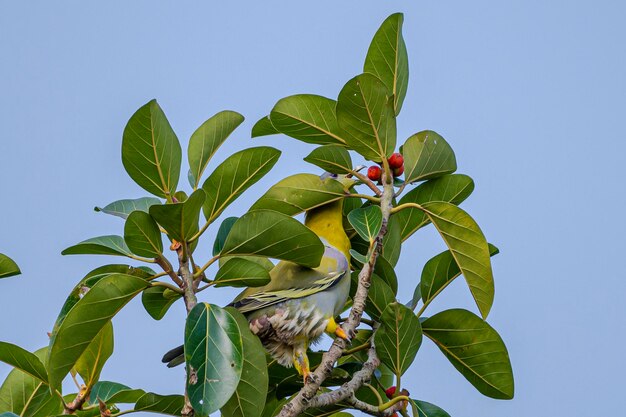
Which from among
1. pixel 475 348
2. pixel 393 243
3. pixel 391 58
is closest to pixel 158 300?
pixel 393 243

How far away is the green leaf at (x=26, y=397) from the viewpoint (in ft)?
11.7

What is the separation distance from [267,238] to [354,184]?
89cm

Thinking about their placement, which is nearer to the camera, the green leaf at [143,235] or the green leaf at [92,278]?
the green leaf at [143,235]

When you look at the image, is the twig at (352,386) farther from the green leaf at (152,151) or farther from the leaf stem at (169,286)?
the green leaf at (152,151)

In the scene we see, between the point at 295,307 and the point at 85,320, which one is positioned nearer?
the point at 85,320

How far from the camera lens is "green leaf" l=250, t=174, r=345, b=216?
356 cm

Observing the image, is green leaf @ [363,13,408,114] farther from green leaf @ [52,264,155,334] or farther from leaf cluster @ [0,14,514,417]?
green leaf @ [52,264,155,334]

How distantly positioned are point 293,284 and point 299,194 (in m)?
0.40

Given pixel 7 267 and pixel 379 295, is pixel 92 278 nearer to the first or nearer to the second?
pixel 7 267

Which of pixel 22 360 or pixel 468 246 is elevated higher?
pixel 468 246

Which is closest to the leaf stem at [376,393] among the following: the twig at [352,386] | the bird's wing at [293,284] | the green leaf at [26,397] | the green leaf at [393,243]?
the twig at [352,386]

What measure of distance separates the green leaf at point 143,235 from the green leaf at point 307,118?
76 centimetres

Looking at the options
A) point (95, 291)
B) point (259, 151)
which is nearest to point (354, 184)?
point (259, 151)

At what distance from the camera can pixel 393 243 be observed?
3727 mm
